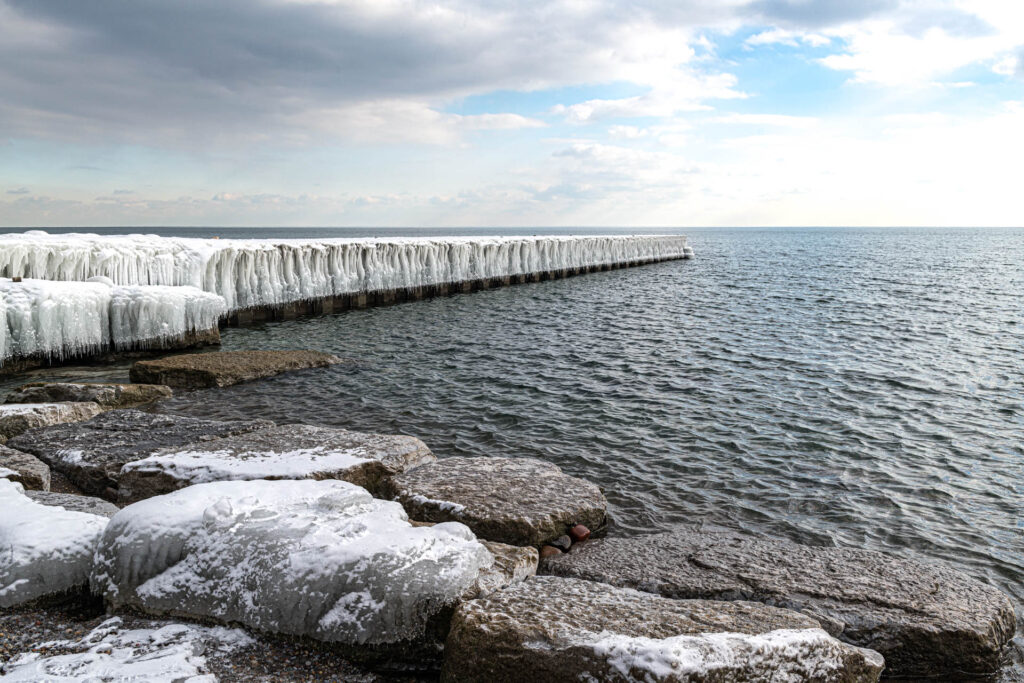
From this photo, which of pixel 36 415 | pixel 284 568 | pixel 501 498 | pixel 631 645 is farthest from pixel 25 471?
pixel 631 645

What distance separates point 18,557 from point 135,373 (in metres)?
9.99

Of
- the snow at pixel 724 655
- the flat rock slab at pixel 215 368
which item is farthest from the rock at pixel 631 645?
the flat rock slab at pixel 215 368

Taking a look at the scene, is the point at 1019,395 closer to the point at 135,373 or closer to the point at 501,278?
the point at 135,373

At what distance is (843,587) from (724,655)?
2394mm

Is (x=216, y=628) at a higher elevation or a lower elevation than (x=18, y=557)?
lower

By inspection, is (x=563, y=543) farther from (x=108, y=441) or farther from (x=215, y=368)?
(x=215, y=368)

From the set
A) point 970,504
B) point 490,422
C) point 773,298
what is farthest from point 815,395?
point 773,298

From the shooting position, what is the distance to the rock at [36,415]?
9.07 metres

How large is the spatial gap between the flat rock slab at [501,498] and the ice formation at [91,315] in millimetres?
10738

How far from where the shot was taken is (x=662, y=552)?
630 centimetres

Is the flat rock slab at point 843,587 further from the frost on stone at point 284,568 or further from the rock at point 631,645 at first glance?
the frost on stone at point 284,568

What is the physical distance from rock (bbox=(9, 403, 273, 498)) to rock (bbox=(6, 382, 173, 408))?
1971 millimetres

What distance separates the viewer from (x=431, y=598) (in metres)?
4.31

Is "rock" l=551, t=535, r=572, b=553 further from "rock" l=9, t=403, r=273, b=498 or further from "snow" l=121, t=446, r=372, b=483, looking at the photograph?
"rock" l=9, t=403, r=273, b=498
